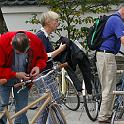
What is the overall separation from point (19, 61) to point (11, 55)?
166 mm

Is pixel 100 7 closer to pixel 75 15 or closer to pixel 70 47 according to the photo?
pixel 75 15

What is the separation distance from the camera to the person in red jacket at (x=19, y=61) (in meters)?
4.92

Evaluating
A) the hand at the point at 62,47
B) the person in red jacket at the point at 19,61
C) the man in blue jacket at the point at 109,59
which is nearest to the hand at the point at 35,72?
the person in red jacket at the point at 19,61

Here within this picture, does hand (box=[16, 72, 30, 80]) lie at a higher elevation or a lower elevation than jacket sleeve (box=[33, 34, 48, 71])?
lower

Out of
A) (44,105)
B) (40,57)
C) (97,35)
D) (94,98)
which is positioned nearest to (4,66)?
(40,57)

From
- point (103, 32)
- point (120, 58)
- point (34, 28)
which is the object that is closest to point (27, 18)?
point (34, 28)

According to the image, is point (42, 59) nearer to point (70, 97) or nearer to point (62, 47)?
point (62, 47)

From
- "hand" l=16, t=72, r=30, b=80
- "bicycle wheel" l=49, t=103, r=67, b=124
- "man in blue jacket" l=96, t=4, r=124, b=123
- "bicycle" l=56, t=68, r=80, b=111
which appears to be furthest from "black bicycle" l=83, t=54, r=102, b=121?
"hand" l=16, t=72, r=30, b=80

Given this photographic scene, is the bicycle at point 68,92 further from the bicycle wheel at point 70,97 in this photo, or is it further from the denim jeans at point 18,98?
the denim jeans at point 18,98

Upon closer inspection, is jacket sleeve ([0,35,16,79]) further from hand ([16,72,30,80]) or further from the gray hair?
the gray hair

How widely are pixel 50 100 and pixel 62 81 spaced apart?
3.04m

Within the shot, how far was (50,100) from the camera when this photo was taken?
16.5 feet

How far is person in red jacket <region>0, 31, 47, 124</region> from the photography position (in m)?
4.92

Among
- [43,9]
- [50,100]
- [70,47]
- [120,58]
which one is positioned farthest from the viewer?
[43,9]
